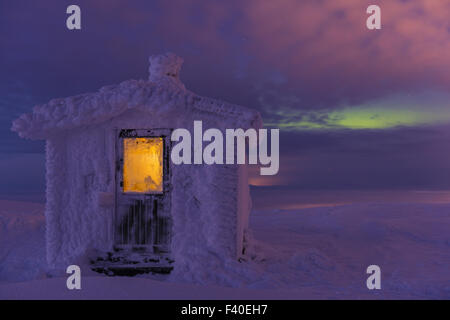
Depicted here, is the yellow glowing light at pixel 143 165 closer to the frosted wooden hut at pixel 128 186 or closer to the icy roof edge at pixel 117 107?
the frosted wooden hut at pixel 128 186

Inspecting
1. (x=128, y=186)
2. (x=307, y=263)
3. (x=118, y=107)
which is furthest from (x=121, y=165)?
(x=307, y=263)

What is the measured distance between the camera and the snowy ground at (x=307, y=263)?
5281 millimetres

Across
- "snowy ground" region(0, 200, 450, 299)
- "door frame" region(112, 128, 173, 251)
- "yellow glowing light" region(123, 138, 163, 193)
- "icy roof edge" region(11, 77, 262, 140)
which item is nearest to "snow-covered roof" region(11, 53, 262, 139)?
"icy roof edge" region(11, 77, 262, 140)

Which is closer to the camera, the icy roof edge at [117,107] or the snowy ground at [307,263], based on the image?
the snowy ground at [307,263]

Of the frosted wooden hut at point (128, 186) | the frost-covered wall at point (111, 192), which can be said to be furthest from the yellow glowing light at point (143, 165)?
the frost-covered wall at point (111, 192)

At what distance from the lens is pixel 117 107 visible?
26.0ft

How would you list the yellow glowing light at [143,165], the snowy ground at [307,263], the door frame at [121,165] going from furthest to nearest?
the yellow glowing light at [143,165]
the door frame at [121,165]
the snowy ground at [307,263]

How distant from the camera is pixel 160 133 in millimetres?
8164

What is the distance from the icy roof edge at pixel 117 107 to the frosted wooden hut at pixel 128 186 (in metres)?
0.02

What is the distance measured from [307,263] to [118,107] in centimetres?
519

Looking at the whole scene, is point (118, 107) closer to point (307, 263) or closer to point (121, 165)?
point (121, 165)
